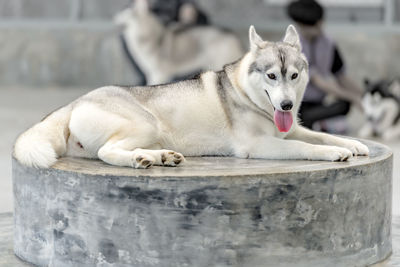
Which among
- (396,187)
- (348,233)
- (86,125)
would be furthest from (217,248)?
(396,187)

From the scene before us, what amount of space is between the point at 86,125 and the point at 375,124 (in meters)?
5.49

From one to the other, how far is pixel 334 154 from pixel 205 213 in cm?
75

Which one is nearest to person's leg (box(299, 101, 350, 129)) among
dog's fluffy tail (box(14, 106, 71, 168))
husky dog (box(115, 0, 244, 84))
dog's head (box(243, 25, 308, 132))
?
husky dog (box(115, 0, 244, 84))

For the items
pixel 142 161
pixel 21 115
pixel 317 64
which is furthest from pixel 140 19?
pixel 142 161

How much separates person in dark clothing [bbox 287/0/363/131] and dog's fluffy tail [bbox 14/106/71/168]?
4516mm

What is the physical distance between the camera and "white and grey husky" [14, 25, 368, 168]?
3.94m

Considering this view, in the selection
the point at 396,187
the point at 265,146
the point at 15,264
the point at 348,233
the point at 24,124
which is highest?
the point at 265,146

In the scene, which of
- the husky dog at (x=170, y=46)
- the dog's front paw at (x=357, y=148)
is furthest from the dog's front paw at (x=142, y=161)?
the husky dog at (x=170, y=46)

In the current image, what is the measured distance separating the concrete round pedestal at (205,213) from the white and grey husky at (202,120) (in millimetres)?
129

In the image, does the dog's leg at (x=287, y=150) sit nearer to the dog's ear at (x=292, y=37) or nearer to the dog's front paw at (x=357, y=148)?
the dog's front paw at (x=357, y=148)

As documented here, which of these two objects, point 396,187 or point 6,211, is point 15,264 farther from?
point 396,187

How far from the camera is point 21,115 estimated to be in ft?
33.7

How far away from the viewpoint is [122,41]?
1145cm

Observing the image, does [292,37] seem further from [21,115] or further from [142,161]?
[21,115]
